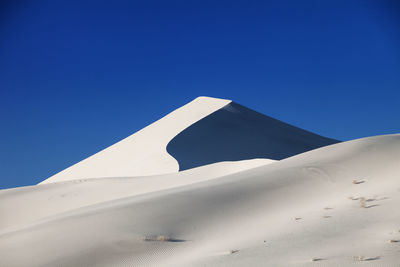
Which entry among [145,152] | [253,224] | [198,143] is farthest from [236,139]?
[253,224]

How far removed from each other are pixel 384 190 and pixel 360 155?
319cm

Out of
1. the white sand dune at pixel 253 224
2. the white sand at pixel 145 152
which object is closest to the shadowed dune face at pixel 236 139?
the white sand at pixel 145 152

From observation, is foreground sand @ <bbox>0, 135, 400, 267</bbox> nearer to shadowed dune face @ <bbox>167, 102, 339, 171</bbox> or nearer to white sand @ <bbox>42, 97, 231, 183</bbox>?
white sand @ <bbox>42, 97, 231, 183</bbox>

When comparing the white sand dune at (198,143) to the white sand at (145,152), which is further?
the white sand dune at (198,143)

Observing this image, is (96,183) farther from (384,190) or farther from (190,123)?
(190,123)

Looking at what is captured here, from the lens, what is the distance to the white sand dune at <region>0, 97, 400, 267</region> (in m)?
6.14

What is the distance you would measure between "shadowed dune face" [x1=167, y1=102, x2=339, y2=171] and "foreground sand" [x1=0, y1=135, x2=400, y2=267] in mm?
16347

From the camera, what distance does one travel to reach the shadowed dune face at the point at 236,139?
31.1 meters

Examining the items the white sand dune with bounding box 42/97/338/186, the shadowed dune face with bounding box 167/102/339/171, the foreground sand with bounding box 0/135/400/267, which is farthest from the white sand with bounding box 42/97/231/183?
the foreground sand with bounding box 0/135/400/267

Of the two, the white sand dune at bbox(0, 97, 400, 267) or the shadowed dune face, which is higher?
the shadowed dune face

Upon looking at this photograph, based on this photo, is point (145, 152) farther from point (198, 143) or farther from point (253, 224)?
point (253, 224)

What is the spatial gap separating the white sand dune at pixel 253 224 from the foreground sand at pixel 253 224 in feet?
0.06

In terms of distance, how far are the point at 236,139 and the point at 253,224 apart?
2599cm

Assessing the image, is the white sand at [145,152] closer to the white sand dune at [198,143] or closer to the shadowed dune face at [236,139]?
the white sand dune at [198,143]
